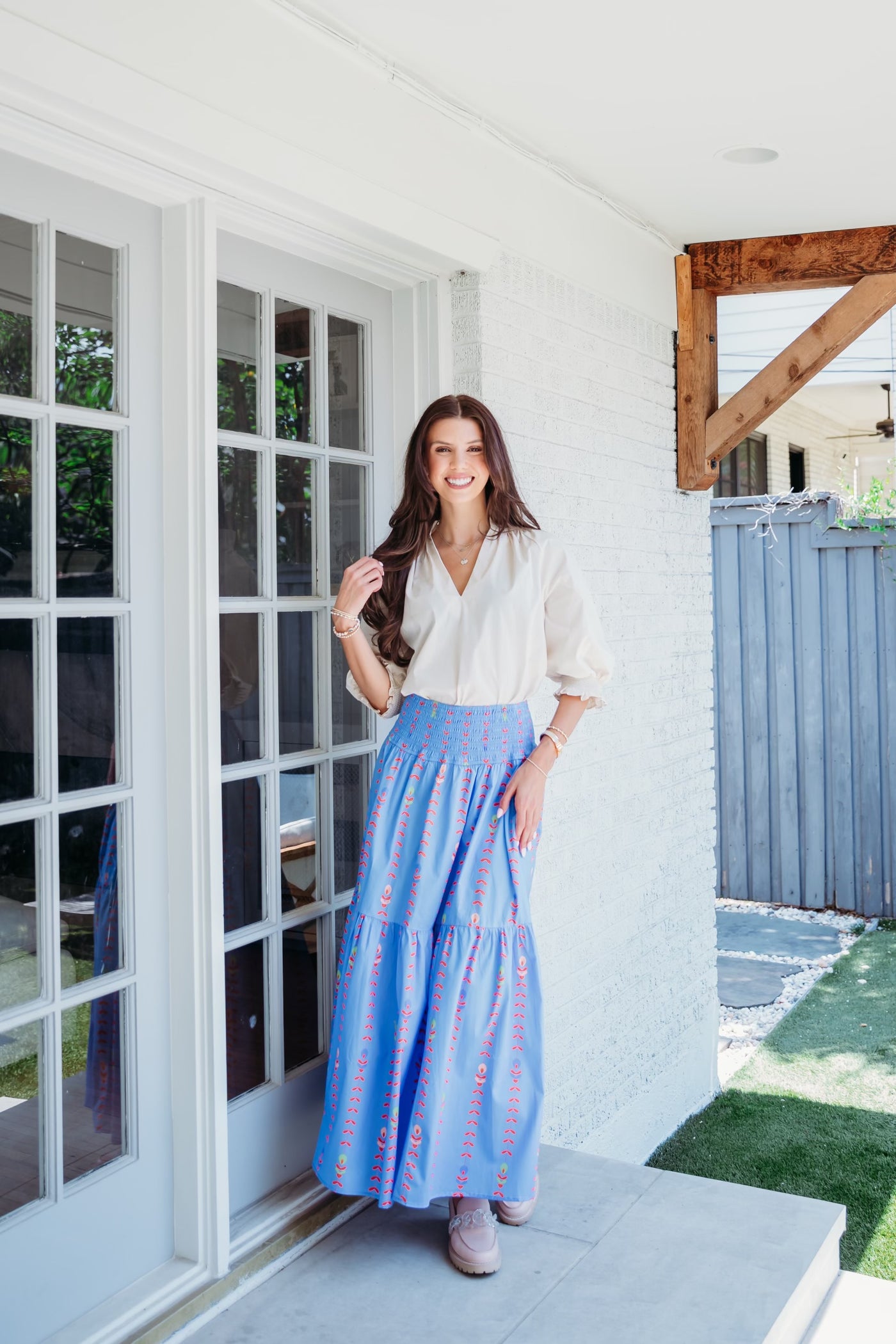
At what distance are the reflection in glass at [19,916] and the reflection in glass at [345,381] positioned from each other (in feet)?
3.87

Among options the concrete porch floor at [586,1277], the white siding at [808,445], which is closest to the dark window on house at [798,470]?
the white siding at [808,445]

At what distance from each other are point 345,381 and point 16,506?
1.02 meters

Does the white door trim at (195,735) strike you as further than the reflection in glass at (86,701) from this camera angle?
Yes

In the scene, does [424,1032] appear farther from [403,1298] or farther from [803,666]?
[803,666]

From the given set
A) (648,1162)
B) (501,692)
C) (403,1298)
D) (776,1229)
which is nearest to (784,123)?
(501,692)

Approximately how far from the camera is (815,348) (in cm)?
369

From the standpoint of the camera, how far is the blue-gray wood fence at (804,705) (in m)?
6.02

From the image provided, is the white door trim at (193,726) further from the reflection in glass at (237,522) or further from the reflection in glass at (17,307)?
the reflection in glass at (17,307)

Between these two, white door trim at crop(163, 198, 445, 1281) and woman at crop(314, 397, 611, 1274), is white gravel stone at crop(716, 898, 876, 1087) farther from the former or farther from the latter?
white door trim at crop(163, 198, 445, 1281)

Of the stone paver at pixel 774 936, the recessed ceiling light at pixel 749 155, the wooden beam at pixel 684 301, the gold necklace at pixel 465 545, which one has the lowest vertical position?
the stone paver at pixel 774 936

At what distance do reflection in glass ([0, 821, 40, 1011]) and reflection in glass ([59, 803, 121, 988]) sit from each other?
6cm

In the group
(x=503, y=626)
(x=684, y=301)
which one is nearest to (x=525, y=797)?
(x=503, y=626)

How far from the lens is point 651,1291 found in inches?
91.3

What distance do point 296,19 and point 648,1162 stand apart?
10.5ft
